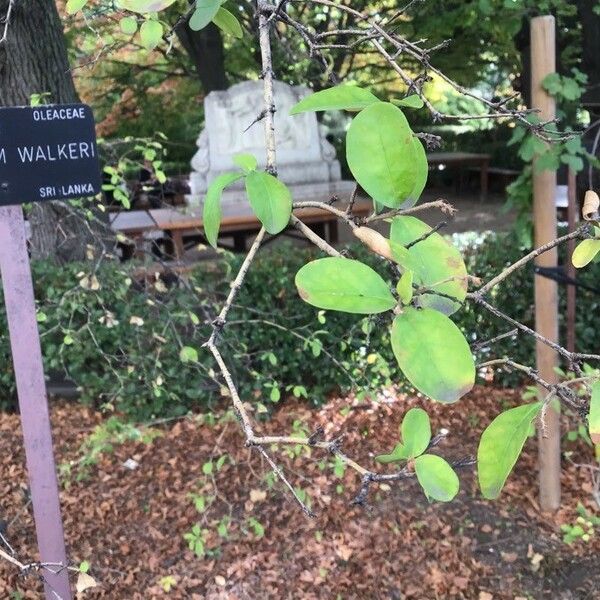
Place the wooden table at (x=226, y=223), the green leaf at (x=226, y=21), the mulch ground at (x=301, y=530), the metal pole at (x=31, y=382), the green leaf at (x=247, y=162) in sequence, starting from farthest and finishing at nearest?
the wooden table at (x=226, y=223)
the mulch ground at (x=301, y=530)
the metal pole at (x=31, y=382)
the green leaf at (x=226, y=21)
the green leaf at (x=247, y=162)

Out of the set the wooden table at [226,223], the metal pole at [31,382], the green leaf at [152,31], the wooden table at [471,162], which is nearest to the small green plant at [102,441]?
the metal pole at [31,382]

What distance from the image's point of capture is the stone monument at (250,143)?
25.7ft

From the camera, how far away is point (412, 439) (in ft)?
2.48

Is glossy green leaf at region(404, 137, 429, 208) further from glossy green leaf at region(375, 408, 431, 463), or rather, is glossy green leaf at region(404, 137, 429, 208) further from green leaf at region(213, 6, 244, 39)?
green leaf at region(213, 6, 244, 39)

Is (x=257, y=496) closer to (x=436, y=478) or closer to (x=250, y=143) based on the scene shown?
(x=436, y=478)

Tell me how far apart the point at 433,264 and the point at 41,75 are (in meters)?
3.98

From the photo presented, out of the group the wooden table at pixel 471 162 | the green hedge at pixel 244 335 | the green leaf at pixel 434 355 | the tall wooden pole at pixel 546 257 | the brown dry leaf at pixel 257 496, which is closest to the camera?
the green leaf at pixel 434 355

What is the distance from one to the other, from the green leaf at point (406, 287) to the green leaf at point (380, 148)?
105 millimetres

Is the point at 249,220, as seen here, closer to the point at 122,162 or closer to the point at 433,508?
the point at 122,162

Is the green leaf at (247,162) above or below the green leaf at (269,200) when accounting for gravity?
above

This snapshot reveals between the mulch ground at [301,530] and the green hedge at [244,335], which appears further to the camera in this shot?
the green hedge at [244,335]

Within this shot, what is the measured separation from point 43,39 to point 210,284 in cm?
173

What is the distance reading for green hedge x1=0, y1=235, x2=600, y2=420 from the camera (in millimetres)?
3777

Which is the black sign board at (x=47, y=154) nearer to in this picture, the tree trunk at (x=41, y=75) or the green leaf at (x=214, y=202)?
the green leaf at (x=214, y=202)
